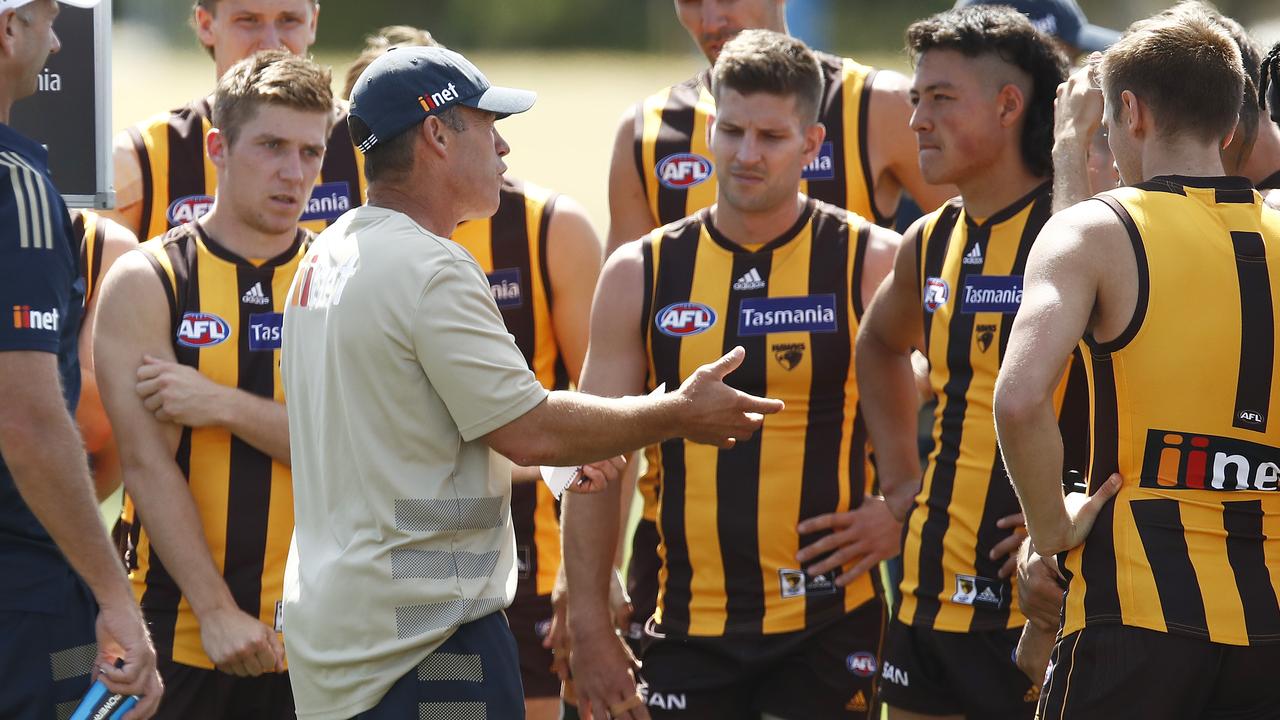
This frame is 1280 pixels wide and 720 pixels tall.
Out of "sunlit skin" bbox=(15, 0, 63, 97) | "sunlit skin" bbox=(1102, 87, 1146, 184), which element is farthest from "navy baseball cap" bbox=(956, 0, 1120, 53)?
"sunlit skin" bbox=(15, 0, 63, 97)

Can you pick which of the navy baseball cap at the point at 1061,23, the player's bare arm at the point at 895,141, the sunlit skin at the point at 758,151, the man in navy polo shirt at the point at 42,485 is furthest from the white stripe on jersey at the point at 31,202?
the navy baseball cap at the point at 1061,23

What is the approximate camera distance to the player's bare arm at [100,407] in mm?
4859

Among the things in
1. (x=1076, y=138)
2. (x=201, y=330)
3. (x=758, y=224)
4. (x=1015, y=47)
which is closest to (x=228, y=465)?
(x=201, y=330)

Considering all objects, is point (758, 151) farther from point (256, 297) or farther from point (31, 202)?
point (31, 202)

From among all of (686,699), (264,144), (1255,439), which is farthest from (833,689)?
(264,144)

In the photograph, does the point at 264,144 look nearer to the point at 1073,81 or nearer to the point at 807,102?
the point at 807,102

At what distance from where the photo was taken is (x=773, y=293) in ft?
14.8

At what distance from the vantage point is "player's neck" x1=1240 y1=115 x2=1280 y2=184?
13.5 ft

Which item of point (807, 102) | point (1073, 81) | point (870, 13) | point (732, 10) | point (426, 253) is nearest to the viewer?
point (426, 253)

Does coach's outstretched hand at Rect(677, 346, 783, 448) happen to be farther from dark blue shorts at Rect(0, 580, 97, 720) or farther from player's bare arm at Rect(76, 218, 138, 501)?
player's bare arm at Rect(76, 218, 138, 501)

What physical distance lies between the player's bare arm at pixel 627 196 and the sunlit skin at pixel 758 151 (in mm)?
930

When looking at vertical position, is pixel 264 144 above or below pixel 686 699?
above

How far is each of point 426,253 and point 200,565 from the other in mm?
1642

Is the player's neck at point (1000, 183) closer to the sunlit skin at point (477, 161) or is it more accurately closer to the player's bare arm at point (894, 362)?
the player's bare arm at point (894, 362)
